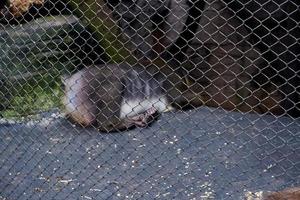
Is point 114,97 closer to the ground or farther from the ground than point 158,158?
closer to the ground

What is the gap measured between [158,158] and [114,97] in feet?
3.04

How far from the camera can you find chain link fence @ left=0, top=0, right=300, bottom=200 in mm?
3609

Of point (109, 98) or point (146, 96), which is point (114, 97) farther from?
point (146, 96)

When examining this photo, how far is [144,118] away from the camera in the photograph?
4.55m

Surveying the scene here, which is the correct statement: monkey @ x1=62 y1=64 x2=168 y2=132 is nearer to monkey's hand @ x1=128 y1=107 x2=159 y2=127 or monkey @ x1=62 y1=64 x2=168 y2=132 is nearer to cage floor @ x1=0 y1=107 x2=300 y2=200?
monkey's hand @ x1=128 y1=107 x2=159 y2=127

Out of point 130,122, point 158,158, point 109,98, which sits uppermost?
point 158,158

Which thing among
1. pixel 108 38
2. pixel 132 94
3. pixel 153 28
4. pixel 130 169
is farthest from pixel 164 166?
pixel 108 38

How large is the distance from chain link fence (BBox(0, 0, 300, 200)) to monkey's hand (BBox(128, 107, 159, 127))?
0.4 inches

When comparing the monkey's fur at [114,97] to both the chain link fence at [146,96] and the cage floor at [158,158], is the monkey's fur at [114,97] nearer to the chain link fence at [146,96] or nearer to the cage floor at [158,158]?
the chain link fence at [146,96]

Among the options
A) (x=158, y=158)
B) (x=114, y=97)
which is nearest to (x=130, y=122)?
(x=114, y=97)

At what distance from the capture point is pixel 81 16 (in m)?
5.25

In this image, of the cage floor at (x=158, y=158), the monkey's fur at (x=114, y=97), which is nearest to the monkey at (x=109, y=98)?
the monkey's fur at (x=114, y=97)

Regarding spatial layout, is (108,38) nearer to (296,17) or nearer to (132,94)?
(132,94)

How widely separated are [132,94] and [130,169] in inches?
44.7
